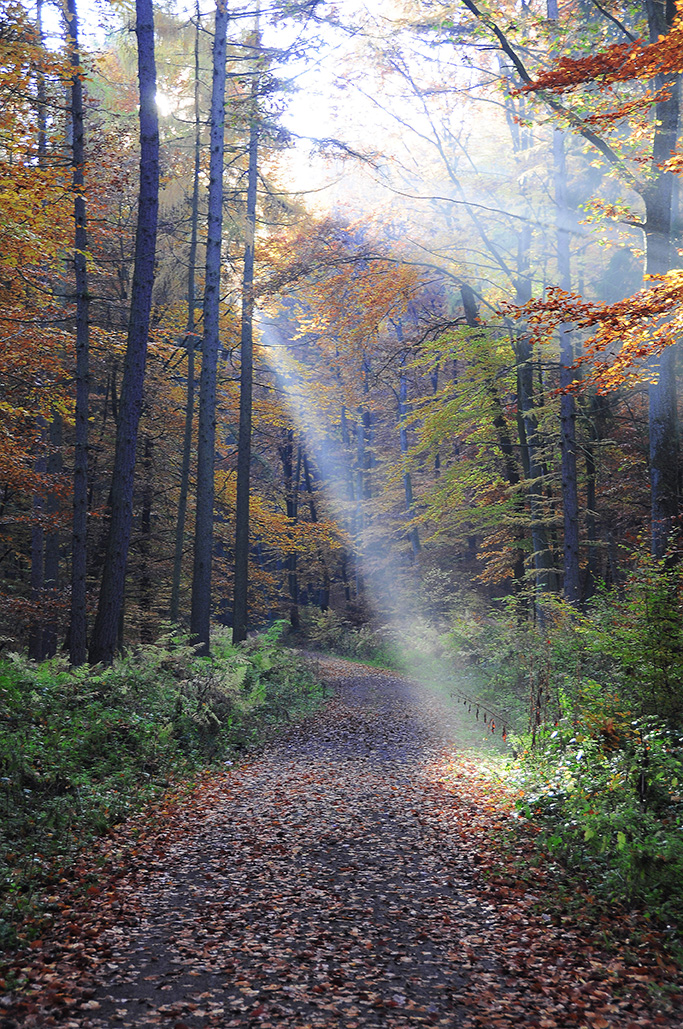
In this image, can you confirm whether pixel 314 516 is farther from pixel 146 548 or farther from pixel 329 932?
pixel 329 932

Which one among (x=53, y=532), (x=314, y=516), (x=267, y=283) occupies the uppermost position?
(x=267, y=283)

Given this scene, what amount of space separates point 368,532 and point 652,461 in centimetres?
2080

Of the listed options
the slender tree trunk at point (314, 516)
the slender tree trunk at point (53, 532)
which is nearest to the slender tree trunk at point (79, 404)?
the slender tree trunk at point (53, 532)

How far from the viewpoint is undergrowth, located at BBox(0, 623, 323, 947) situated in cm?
535

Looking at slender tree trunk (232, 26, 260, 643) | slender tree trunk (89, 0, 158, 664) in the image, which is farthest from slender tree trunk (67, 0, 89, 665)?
slender tree trunk (232, 26, 260, 643)

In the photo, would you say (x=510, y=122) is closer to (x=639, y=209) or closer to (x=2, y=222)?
(x=639, y=209)

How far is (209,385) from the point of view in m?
13.8

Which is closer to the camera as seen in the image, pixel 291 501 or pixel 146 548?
pixel 146 548

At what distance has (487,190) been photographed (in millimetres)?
16969

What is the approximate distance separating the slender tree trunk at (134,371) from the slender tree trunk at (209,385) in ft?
9.44

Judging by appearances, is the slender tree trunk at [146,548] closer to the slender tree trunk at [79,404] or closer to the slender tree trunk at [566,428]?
the slender tree trunk at [79,404]

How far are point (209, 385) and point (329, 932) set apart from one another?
10912 mm

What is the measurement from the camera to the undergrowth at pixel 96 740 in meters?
5.35

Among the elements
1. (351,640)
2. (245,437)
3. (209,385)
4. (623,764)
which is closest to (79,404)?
(209,385)
